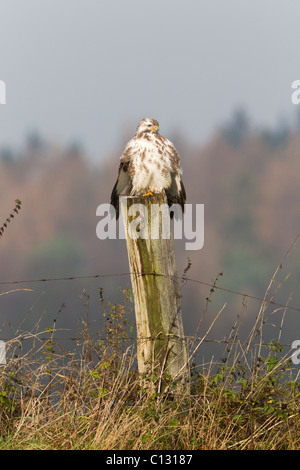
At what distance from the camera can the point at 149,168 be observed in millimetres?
6270

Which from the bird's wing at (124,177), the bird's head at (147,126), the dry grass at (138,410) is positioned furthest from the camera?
the bird's head at (147,126)

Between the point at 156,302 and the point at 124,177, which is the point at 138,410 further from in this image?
the point at 124,177

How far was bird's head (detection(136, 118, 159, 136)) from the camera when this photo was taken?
22.4ft

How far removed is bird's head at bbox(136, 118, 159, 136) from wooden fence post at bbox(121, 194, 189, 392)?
7.82 feet

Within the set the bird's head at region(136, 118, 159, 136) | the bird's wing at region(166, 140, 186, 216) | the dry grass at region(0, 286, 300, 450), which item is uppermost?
the bird's head at region(136, 118, 159, 136)

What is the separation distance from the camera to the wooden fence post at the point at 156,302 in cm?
448

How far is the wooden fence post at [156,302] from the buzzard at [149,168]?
154 centimetres

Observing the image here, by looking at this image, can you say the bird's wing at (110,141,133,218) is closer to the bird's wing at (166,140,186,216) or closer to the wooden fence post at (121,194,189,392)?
the bird's wing at (166,140,186,216)

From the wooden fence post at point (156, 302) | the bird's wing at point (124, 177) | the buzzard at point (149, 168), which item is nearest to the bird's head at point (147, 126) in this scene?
the buzzard at point (149, 168)

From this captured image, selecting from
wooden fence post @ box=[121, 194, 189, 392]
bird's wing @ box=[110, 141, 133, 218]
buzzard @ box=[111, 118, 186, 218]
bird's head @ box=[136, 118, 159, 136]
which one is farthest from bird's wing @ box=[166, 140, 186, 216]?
wooden fence post @ box=[121, 194, 189, 392]

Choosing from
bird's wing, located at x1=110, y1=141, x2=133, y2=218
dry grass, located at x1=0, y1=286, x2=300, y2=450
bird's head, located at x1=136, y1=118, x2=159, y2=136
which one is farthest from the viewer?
bird's head, located at x1=136, y1=118, x2=159, y2=136

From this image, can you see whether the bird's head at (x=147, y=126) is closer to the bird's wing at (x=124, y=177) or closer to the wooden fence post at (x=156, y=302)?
the bird's wing at (x=124, y=177)
